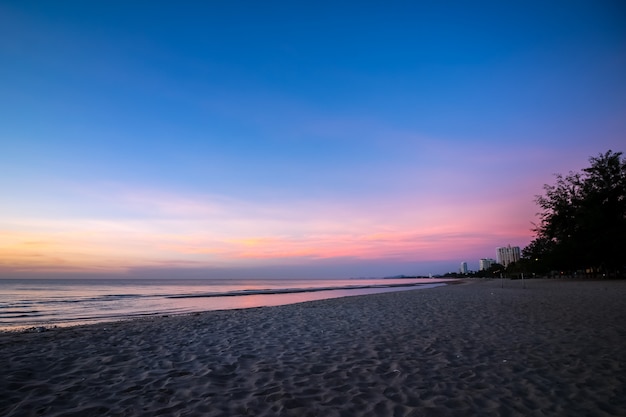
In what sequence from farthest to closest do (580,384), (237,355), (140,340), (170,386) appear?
1. (140,340)
2. (237,355)
3. (170,386)
4. (580,384)

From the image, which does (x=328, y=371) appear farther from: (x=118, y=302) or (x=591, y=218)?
(x=591, y=218)

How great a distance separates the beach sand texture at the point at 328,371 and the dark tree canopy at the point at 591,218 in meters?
33.8

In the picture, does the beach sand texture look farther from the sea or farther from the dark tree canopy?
the dark tree canopy

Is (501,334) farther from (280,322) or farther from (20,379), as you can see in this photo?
(20,379)

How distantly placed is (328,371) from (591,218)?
4257 centimetres

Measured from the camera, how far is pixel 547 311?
12.9 m

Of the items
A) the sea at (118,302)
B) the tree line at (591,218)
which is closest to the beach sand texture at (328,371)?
the sea at (118,302)

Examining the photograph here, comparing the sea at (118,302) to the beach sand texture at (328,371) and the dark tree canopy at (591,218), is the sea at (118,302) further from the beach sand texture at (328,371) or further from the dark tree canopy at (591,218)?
the dark tree canopy at (591,218)

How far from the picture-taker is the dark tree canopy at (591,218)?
119ft

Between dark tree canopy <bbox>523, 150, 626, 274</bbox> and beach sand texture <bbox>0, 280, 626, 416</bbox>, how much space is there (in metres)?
33.8

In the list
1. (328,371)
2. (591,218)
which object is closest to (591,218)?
(591,218)

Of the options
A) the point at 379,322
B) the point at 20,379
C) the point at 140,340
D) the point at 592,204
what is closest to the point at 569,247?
the point at 592,204

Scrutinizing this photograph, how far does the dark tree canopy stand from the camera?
3641 centimetres

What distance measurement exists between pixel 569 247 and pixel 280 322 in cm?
4177
